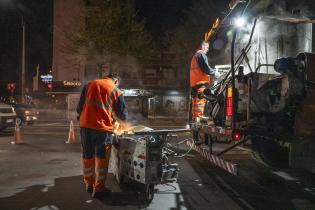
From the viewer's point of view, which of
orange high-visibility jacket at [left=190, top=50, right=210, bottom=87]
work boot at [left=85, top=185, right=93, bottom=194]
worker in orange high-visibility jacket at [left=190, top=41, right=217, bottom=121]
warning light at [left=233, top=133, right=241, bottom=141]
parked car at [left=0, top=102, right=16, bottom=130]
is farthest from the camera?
parked car at [left=0, top=102, right=16, bottom=130]

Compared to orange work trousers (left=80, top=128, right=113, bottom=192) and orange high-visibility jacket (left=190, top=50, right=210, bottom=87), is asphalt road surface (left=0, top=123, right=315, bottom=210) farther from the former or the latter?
orange high-visibility jacket (left=190, top=50, right=210, bottom=87)

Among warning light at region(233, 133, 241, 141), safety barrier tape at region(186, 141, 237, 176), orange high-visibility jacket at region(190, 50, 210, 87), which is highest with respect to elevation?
orange high-visibility jacket at region(190, 50, 210, 87)

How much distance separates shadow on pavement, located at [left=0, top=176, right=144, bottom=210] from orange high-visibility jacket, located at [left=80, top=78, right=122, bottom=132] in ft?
3.39

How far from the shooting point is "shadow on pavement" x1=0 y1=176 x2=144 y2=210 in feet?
17.4

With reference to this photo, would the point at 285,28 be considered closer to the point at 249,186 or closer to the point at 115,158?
the point at 249,186

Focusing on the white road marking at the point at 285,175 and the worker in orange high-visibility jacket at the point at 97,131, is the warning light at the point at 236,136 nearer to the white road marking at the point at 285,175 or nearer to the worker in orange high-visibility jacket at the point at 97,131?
the white road marking at the point at 285,175

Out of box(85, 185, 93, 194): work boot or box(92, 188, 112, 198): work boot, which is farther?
box(85, 185, 93, 194): work boot

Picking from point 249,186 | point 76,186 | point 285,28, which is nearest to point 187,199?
point 249,186

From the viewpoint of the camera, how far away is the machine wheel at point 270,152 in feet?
22.5

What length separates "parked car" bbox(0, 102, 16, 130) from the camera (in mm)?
14117

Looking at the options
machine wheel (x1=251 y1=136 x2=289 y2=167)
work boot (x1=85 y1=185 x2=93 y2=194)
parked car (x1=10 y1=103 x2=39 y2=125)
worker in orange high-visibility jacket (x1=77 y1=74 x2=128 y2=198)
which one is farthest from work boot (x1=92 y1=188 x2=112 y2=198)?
parked car (x1=10 y1=103 x2=39 y2=125)

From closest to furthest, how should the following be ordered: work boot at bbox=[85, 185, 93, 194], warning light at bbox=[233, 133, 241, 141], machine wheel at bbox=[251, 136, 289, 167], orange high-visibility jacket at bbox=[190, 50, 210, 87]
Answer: work boot at bbox=[85, 185, 93, 194] → warning light at bbox=[233, 133, 241, 141] → machine wheel at bbox=[251, 136, 289, 167] → orange high-visibility jacket at bbox=[190, 50, 210, 87]

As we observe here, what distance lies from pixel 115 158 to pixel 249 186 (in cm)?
232

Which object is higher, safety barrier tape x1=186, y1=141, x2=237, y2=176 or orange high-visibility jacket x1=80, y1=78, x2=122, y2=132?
orange high-visibility jacket x1=80, y1=78, x2=122, y2=132
